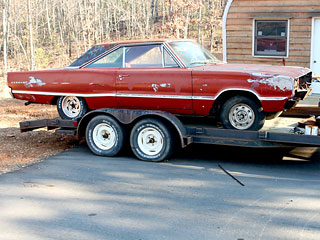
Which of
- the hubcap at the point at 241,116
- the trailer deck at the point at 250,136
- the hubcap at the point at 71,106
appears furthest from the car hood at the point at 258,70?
the hubcap at the point at 71,106

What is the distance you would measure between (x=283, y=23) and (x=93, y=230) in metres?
10.0

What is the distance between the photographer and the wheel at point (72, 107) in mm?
8141

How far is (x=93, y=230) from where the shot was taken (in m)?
4.79

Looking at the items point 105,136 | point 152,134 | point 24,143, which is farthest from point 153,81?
point 24,143

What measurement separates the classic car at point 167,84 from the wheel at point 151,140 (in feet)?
1.27

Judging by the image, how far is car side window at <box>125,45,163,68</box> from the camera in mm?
7594

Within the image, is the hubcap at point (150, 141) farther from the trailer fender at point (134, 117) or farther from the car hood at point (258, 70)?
the car hood at point (258, 70)

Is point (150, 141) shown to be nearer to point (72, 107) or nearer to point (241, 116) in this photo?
point (241, 116)

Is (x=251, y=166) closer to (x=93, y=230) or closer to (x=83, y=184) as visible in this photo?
(x=83, y=184)

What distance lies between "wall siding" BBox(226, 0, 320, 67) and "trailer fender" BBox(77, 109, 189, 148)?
269 inches

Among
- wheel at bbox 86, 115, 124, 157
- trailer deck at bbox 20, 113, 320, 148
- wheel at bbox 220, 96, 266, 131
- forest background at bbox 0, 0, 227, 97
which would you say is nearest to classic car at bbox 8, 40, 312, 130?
wheel at bbox 220, 96, 266, 131

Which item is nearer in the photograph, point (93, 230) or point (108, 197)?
point (93, 230)

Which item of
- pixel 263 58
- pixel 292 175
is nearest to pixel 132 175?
pixel 292 175

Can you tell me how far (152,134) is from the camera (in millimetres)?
7391
